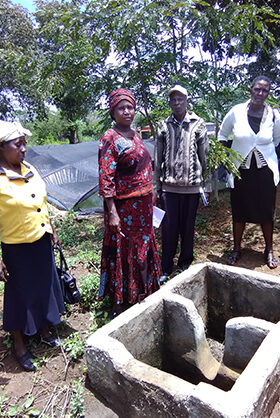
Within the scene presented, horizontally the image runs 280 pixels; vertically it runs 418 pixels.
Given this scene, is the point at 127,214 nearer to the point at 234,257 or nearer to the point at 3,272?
the point at 3,272

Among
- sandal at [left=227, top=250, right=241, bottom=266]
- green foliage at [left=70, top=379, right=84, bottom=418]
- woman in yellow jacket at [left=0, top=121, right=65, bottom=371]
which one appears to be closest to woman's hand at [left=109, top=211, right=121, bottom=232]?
woman in yellow jacket at [left=0, top=121, right=65, bottom=371]

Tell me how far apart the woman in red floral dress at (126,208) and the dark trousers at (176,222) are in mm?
495

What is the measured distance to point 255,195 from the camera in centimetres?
322

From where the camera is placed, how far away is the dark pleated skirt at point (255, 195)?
10.4ft

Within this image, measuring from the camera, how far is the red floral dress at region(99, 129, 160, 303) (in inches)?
87.9

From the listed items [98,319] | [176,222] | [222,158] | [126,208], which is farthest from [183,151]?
[98,319]

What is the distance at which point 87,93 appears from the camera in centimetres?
412

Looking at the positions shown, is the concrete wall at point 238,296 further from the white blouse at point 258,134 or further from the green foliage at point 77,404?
the white blouse at point 258,134

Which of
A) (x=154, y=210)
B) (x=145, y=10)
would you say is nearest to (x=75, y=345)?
(x=154, y=210)

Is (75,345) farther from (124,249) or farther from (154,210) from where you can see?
(154,210)

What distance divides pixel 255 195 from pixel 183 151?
97cm

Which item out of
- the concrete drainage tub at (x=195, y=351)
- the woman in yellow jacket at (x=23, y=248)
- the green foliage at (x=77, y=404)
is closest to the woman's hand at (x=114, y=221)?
the woman in yellow jacket at (x=23, y=248)

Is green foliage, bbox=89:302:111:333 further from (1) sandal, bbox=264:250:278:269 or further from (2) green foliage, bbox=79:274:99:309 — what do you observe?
(1) sandal, bbox=264:250:278:269

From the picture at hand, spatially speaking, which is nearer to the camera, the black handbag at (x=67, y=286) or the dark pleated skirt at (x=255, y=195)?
the black handbag at (x=67, y=286)
